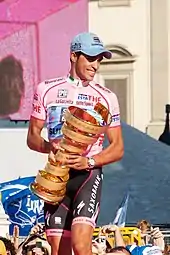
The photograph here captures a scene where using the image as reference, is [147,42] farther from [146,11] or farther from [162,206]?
[162,206]

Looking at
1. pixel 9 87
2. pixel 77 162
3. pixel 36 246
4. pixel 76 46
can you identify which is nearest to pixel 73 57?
pixel 76 46

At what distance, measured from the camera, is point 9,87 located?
13766 millimetres

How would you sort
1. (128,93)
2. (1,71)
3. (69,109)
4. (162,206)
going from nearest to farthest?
(69,109) < (162,206) < (1,71) < (128,93)

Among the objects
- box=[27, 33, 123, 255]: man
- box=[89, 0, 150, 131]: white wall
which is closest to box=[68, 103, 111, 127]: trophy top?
box=[27, 33, 123, 255]: man

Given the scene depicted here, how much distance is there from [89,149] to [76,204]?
313 millimetres

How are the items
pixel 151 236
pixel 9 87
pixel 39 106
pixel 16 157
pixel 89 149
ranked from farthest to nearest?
pixel 9 87, pixel 16 157, pixel 151 236, pixel 39 106, pixel 89 149

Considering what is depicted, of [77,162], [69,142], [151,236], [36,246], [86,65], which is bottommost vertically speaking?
[151,236]

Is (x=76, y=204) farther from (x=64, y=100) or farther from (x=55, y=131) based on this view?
(x=64, y=100)

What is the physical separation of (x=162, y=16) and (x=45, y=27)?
1114cm

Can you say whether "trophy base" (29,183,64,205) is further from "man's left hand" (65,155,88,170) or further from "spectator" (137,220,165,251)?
Result: "spectator" (137,220,165,251)

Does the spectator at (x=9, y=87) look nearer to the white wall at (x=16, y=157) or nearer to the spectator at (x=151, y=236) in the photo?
the white wall at (x=16, y=157)

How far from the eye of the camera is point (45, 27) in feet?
45.3

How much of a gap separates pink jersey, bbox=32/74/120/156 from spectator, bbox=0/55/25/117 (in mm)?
8574

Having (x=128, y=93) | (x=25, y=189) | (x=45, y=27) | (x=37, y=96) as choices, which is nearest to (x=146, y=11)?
(x=128, y=93)
